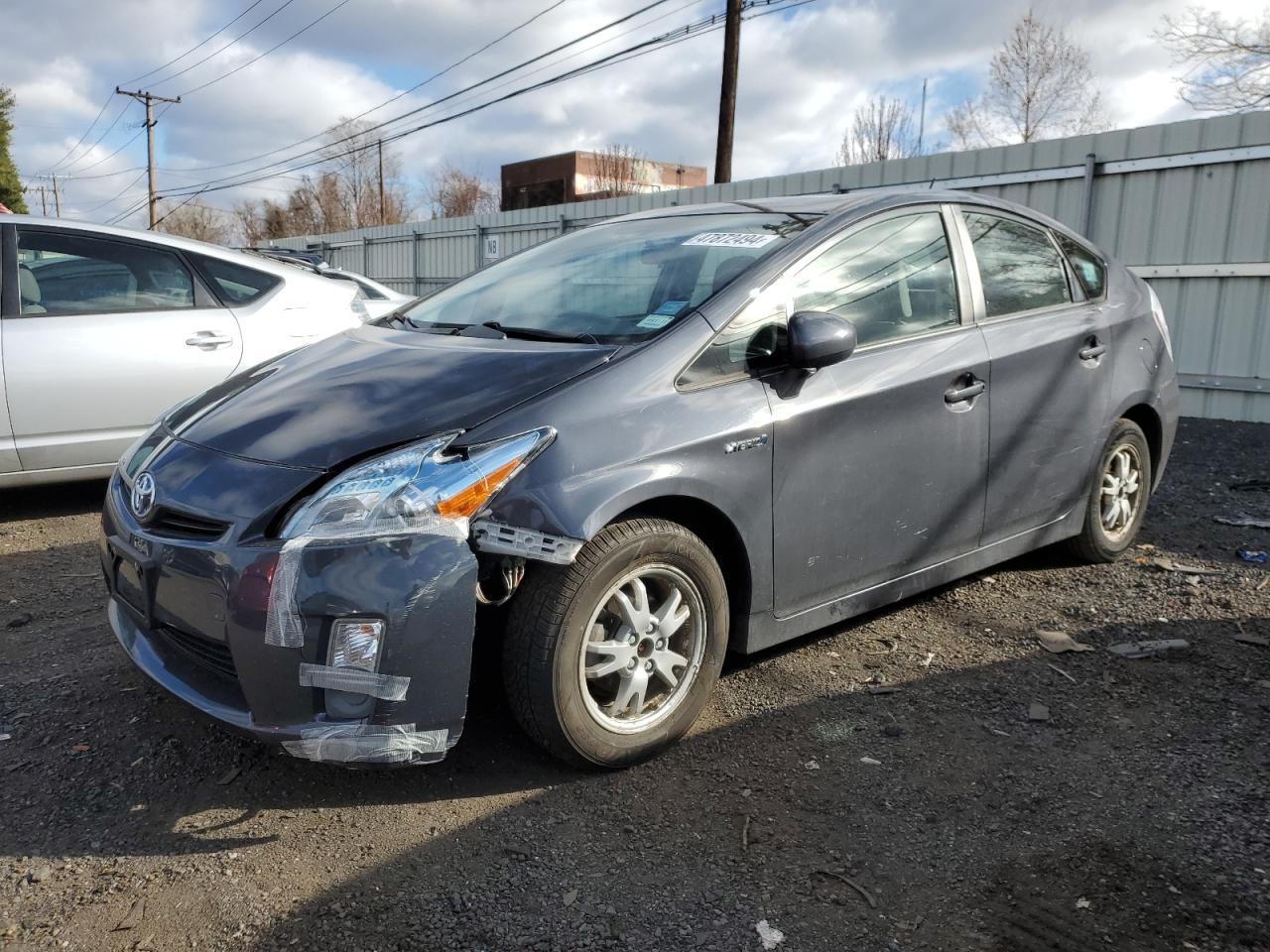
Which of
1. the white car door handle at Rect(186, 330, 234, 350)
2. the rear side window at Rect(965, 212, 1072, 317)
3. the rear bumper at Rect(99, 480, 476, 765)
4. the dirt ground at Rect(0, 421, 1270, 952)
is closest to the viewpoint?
the dirt ground at Rect(0, 421, 1270, 952)

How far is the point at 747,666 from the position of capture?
3.59m

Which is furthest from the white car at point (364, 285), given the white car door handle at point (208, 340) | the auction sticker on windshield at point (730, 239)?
the auction sticker on windshield at point (730, 239)

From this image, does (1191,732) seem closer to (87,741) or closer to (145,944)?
(145,944)

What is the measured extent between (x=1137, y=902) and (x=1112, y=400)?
2.53m

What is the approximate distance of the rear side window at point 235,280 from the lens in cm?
561

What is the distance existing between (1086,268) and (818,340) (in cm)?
210

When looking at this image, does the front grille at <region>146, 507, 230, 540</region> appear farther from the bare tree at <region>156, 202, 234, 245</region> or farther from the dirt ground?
the bare tree at <region>156, 202, 234, 245</region>

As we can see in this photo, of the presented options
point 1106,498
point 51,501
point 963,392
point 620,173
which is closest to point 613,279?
point 963,392

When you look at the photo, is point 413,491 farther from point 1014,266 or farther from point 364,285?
point 364,285

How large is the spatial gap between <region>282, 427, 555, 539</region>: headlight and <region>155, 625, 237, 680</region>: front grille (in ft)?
1.23

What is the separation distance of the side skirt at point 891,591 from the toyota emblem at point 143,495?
1752 mm

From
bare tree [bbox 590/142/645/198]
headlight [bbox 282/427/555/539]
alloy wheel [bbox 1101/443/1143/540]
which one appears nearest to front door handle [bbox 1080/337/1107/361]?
alloy wheel [bbox 1101/443/1143/540]

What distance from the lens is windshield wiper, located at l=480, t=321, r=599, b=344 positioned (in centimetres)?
305

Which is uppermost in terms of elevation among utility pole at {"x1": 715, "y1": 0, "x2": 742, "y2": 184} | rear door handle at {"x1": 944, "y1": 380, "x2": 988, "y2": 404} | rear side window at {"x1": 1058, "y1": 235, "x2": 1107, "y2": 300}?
utility pole at {"x1": 715, "y1": 0, "x2": 742, "y2": 184}
